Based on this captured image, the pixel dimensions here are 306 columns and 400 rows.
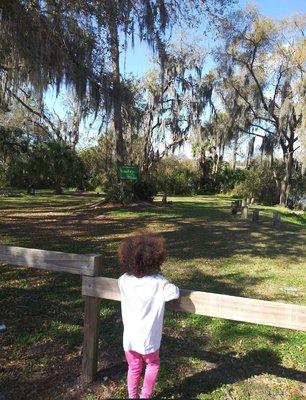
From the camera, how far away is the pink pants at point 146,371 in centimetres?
293

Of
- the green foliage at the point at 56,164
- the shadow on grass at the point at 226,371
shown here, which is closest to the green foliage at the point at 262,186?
the green foliage at the point at 56,164

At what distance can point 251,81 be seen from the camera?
90.1ft

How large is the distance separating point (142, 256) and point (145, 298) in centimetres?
27

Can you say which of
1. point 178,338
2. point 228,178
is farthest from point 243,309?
point 228,178

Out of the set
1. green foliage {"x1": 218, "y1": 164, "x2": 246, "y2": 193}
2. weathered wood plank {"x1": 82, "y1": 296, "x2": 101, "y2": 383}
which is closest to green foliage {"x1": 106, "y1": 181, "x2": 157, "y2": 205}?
weathered wood plank {"x1": 82, "y1": 296, "x2": 101, "y2": 383}

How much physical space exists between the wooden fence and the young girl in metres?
0.22

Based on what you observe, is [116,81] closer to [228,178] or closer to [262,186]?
[262,186]

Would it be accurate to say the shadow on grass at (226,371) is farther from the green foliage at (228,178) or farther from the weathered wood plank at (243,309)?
the green foliage at (228,178)

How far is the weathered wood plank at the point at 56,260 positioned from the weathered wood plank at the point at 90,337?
0.23 m

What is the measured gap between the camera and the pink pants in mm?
2929

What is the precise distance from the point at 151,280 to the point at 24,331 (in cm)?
216

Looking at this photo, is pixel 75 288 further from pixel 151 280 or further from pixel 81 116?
pixel 81 116

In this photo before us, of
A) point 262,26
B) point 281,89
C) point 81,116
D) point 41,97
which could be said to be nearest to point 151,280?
point 41,97

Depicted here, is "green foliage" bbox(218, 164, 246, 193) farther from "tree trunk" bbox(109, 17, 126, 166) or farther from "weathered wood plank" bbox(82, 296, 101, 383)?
"weathered wood plank" bbox(82, 296, 101, 383)
